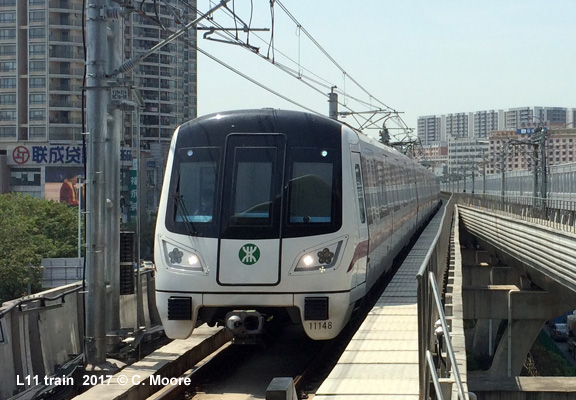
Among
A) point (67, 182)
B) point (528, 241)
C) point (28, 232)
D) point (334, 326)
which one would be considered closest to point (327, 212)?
point (334, 326)

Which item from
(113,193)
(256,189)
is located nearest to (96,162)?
(113,193)

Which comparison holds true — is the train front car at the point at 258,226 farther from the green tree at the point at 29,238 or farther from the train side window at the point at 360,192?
the green tree at the point at 29,238

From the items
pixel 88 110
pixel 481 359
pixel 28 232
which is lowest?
pixel 481 359

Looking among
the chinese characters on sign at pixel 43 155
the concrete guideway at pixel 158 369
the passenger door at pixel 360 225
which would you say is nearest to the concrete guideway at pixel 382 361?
the passenger door at pixel 360 225

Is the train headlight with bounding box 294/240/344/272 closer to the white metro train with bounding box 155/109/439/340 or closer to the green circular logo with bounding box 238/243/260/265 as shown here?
the white metro train with bounding box 155/109/439/340

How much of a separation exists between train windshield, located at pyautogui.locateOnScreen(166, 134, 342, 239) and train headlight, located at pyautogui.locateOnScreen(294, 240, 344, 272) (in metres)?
0.19

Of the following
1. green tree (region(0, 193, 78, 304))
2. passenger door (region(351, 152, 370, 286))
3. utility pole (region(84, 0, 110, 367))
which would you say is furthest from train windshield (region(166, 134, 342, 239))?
green tree (region(0, 193, 78, 304))

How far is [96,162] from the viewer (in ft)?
34.9

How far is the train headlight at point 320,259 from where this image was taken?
9734 mm

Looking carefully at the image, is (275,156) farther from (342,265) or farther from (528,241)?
(528,241)

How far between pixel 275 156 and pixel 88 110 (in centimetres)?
230

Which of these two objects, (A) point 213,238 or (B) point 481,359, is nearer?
(A) point 213,238

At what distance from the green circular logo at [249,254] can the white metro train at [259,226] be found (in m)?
0.01

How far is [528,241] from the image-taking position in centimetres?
2588
